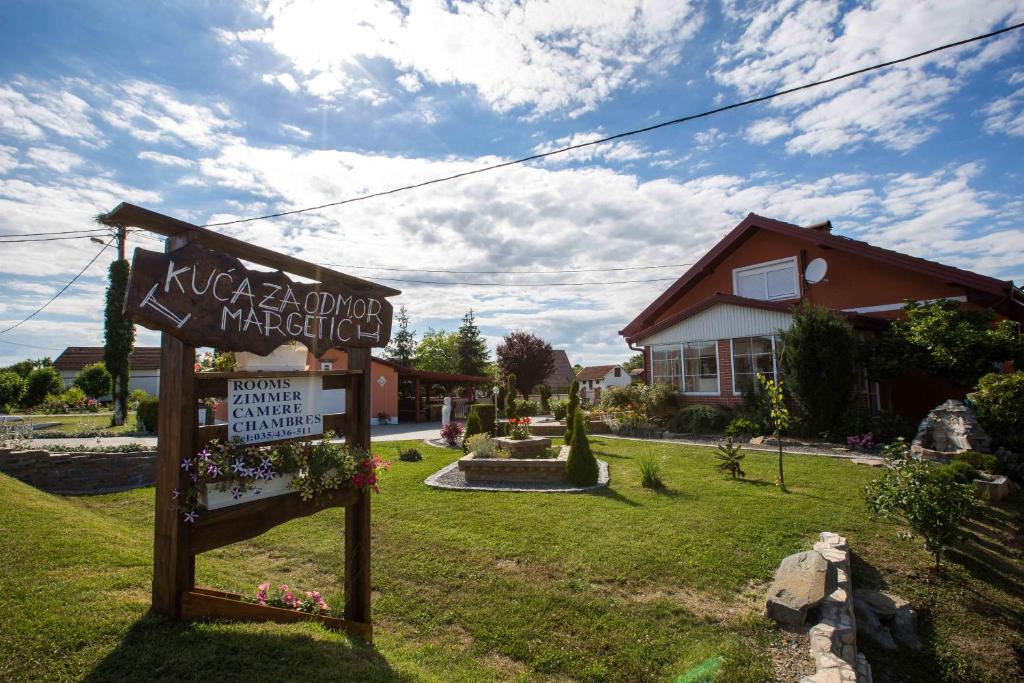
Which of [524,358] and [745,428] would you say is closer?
[745,428]

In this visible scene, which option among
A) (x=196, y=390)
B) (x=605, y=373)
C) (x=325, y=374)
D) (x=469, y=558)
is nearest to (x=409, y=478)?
(x=469, y=558)

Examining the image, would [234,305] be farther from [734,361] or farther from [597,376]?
[597,376]

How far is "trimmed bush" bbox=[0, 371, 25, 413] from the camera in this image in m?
29.3

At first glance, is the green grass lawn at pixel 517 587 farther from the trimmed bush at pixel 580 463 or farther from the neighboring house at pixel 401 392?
the neighboring house at pixel 401 392

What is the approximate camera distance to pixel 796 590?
438 centimetres

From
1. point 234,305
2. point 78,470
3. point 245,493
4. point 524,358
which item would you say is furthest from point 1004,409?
point 524,358

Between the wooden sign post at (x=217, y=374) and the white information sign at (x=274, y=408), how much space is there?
1cm

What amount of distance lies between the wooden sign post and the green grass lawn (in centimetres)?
32

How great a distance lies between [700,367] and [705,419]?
227 cm

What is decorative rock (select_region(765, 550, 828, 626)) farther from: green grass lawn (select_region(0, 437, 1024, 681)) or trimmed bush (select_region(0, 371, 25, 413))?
trimmed bush (select_region(0, 371, 25, 413))

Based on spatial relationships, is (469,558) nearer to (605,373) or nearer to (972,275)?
(972,275)

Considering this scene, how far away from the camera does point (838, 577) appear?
4.77m

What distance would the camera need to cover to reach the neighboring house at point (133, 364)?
41719mm

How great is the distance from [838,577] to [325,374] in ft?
16.8
